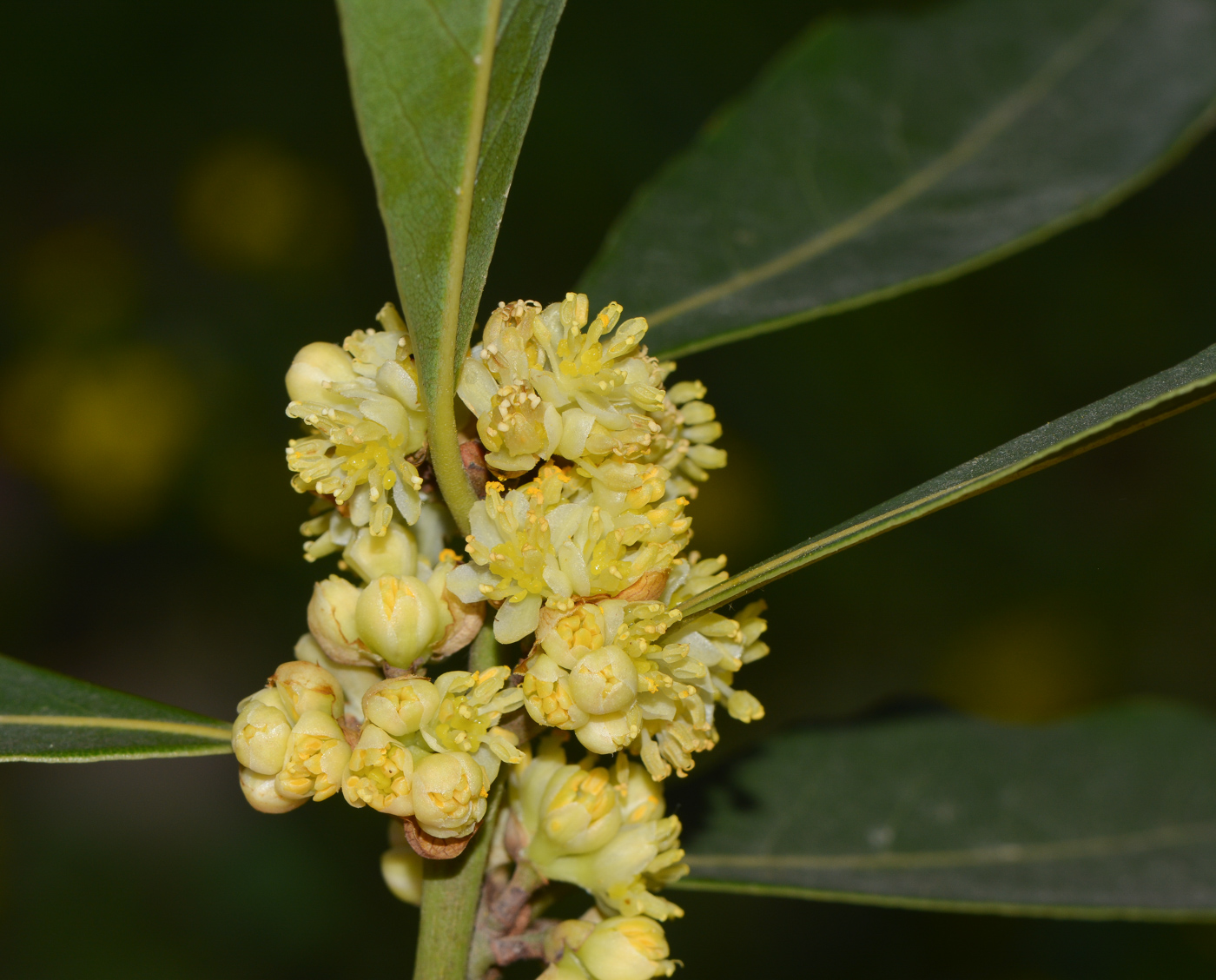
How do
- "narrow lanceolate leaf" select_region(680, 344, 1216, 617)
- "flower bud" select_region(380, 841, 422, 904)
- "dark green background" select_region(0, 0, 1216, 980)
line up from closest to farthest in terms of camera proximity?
"narrow lanceolate leaf" select_region(680, 344, 1216, 617)
"flower bud" select_region(380, 841, 422, 904)
"dark green background" select_region(0, 0, 1216, 980)

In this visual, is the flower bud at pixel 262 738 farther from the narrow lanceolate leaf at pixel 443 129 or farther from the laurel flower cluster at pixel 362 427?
the narrow lanceolate leaf at pixel 443 129

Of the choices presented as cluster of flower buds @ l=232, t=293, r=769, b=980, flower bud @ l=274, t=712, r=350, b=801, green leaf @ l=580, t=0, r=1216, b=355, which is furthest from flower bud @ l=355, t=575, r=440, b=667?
green leaf @ l=580, t=0, r=1216, b=355

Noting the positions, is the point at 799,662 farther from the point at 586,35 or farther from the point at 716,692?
the point at 716,692

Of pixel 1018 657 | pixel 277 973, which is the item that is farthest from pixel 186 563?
pixel 1018 657

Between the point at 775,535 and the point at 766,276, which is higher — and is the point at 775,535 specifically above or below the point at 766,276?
above

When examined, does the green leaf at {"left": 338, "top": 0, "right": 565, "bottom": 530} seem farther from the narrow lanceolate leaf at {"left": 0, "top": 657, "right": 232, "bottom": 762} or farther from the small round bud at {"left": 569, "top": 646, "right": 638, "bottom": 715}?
the narrow lanceolate leaf at {"left": 0, "top": 657, "right": 232, "bottom": 762}

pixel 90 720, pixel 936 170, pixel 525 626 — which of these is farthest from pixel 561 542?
pixel 936 170
